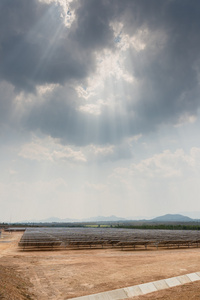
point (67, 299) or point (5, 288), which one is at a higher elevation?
point (5, 288)

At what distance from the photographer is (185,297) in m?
10.5

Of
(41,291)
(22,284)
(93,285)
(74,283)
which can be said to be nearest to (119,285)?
(93,285)

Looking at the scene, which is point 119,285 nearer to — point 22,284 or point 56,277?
point 56,277

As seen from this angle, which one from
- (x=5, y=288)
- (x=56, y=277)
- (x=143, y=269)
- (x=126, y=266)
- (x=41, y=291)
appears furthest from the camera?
(x=126, y=266)

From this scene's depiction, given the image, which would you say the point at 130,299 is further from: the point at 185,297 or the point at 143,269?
the point at 143,269

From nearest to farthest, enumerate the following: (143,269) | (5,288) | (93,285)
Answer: (5,288) < (93,285) < (143,269)

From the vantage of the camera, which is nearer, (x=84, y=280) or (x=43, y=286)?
(x=43, y=286)

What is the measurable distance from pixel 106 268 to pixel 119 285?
17.2ft

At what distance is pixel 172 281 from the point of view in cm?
1319

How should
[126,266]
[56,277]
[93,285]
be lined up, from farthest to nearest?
[126,266]
[56,277]
[93,285]

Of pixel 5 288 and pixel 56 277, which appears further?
pixel 56 277

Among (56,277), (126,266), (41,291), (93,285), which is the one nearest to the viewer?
(41,291)

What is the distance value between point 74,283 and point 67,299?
2759mm

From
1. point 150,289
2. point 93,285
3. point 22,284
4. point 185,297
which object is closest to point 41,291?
point 22,284
